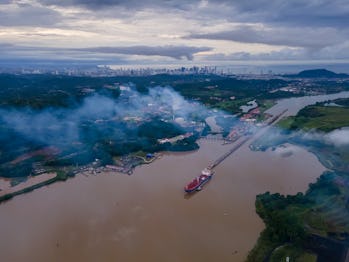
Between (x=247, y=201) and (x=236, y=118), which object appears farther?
(x=236, y=118)

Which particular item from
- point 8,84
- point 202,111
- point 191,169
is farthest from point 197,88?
point 191,169

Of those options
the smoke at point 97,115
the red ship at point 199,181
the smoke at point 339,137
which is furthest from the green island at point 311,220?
the smoke at point 97,115

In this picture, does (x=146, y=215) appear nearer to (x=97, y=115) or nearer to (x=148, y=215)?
(x=148, y=215)

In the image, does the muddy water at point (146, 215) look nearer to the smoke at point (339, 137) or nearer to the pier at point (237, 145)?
the pier at point (237, 145)

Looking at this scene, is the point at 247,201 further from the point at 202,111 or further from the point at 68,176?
the point at 202,111

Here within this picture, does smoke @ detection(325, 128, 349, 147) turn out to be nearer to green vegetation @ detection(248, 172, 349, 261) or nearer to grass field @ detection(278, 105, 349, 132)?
grass field @ detection(278, 105, 349, 132)

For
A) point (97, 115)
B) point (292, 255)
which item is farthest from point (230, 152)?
point (97, 115)

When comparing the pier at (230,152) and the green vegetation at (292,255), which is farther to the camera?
the pier at (230,152)
